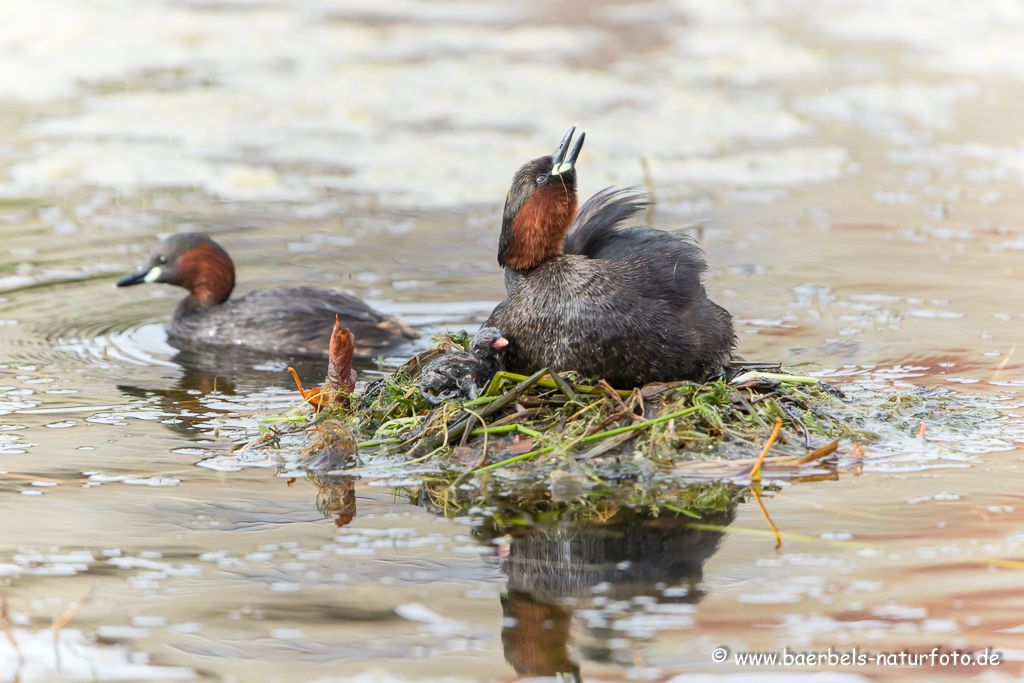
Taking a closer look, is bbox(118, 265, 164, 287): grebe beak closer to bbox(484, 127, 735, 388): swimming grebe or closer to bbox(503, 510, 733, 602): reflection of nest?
bbox(484, 127, 735, 388): swimming grebe

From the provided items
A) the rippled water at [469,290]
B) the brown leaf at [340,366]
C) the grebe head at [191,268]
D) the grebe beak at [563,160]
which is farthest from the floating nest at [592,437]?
the grebe head at [191,268]

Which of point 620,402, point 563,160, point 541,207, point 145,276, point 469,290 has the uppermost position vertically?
point 563,160

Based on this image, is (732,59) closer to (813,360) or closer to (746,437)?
(813,360)

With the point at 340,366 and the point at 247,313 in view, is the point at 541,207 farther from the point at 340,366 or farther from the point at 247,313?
the point at 247,313

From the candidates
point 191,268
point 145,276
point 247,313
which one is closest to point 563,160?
point 247,313

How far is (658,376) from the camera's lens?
233 inches

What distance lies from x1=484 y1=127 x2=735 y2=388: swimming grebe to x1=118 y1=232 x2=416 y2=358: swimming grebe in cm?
239

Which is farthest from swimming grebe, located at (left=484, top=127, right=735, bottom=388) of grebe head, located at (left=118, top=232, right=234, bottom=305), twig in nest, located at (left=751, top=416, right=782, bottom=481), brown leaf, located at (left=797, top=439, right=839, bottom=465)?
grebe head, located at (left=118, top=232, right=234, bottom=305)

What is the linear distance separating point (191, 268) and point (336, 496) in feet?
15.1

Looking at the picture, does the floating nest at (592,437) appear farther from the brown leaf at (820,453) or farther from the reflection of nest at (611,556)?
the reflection of nest at (611,556)

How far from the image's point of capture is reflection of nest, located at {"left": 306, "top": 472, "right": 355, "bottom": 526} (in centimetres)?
498

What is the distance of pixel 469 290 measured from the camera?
31.1 feet

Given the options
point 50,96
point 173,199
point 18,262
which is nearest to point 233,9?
point 50,96

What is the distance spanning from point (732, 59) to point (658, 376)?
12.3 metres
